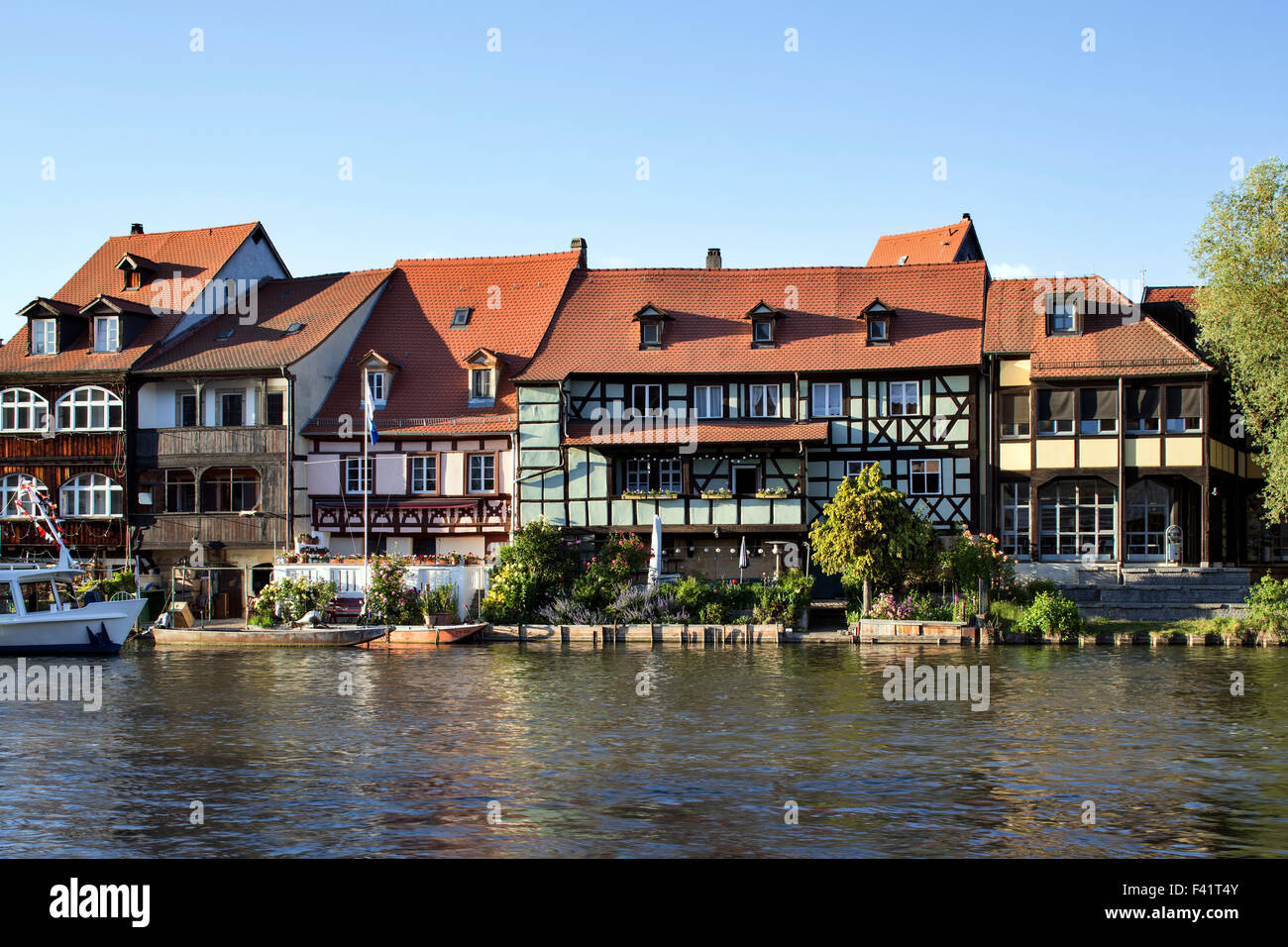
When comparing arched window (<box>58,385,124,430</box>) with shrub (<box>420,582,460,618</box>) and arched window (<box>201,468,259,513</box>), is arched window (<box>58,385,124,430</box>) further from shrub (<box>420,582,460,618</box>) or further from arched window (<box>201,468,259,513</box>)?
shrub (<box>420,582,460,618</box>)

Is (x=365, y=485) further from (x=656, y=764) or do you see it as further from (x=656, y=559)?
(x=656, y=764)

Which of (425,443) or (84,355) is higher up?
(84,355)

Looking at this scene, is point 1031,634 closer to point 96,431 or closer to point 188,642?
point 188,642

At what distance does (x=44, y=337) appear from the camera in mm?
50188

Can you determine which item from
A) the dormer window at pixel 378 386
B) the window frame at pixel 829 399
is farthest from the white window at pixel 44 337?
the window frame at pixel 829 399

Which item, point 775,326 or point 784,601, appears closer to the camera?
point 784,601

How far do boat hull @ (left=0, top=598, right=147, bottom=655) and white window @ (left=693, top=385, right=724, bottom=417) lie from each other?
2002 cm

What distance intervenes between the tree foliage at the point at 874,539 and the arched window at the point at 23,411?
30.1 metres

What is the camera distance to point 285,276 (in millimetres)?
55312

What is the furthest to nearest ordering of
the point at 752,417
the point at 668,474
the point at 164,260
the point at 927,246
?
the point at 927,246, the point at 164,260, the point at 752,417, the point at 668,474

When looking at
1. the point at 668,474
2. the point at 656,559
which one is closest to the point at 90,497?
the point at 668,474

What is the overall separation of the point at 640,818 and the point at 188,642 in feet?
91.4

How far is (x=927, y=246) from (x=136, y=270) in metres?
34.3

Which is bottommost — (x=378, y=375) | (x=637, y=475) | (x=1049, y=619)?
(x=1049, y=619)
